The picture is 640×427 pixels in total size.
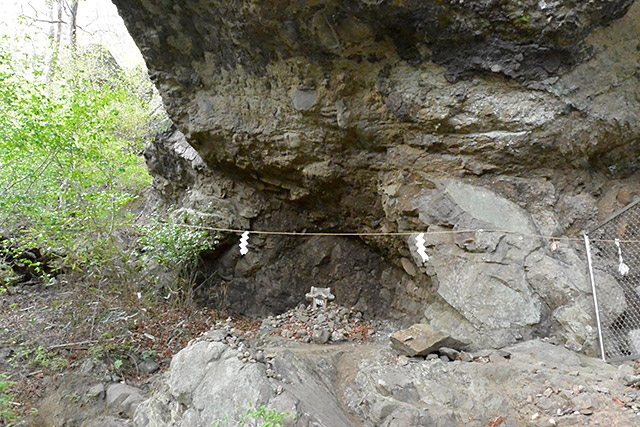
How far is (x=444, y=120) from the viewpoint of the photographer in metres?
5.08

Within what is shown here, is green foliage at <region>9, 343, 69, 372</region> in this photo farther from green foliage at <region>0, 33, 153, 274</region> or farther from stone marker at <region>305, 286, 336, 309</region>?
stone marker at <region>305, 286, 336, 309</region>

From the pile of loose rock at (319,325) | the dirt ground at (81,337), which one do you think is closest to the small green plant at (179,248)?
the dirt ground at (81,337)

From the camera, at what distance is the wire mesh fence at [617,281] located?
390cm

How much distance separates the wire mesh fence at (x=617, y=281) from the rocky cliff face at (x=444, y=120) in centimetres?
11

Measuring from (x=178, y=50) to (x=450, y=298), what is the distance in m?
5.22

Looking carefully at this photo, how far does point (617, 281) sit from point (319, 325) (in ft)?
11.9

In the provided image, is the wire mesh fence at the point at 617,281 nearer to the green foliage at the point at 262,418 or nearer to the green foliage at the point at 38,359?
the green foliage at the point at 262,418

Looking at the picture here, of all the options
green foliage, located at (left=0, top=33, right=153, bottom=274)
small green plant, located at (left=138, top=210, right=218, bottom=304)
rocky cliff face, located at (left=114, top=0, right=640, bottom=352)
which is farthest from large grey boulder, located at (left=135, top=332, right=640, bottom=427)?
green foliage, located at (left=0, top=33, right=153, bottom=274)

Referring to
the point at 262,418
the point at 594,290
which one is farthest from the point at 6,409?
the point at 594,290

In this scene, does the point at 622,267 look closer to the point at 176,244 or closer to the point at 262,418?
the point at 262,418

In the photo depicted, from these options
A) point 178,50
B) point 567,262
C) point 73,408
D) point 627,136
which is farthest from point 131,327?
point 627,136

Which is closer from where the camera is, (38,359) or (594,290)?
(594,290)

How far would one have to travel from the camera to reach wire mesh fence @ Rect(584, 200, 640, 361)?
12.8 feet

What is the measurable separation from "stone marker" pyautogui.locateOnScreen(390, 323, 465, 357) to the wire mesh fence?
1400mm
